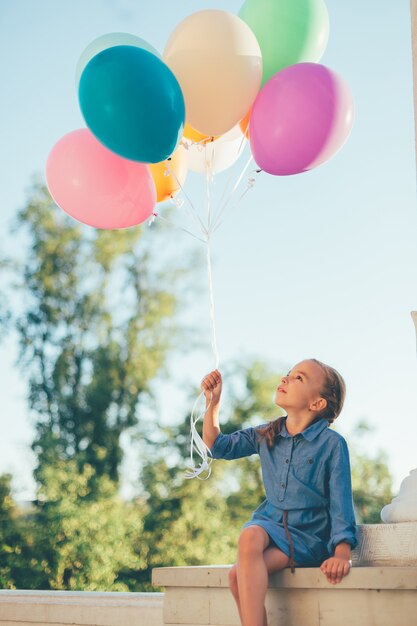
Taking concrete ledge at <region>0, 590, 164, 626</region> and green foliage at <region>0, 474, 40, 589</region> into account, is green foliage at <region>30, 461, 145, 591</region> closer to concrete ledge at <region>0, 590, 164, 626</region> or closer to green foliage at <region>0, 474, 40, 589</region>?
green foliage at <region>0, 474, 40, 589</region>

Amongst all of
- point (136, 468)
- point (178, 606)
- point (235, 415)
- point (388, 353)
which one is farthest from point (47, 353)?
point (178, 606)

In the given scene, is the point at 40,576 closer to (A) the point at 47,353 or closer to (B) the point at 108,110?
(A) the point at 47,353

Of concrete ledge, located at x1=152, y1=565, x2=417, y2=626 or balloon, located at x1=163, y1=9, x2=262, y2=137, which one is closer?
concrete ledge, located at x1=152, y1=565, x2=417, y2=626

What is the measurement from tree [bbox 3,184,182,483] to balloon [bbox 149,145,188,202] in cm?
777

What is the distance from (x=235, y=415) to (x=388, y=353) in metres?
3.72

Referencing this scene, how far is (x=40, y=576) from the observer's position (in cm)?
887

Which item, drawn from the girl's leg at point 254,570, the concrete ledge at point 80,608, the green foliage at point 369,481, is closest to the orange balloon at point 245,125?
the girl's leg at point 254,570

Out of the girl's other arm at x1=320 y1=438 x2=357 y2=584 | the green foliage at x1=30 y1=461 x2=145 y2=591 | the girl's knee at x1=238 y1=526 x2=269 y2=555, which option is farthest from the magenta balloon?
the green foliage at x1=30 y1=461 x2=145 y2=591

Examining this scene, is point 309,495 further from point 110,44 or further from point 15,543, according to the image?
point 15,543

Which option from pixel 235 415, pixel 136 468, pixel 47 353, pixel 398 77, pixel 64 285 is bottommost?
pixel 136 468

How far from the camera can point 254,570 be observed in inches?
75.4

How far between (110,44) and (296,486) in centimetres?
144

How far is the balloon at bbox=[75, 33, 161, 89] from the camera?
2383 millimetres

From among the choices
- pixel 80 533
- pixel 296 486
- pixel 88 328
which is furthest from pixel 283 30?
pixel 88 328
